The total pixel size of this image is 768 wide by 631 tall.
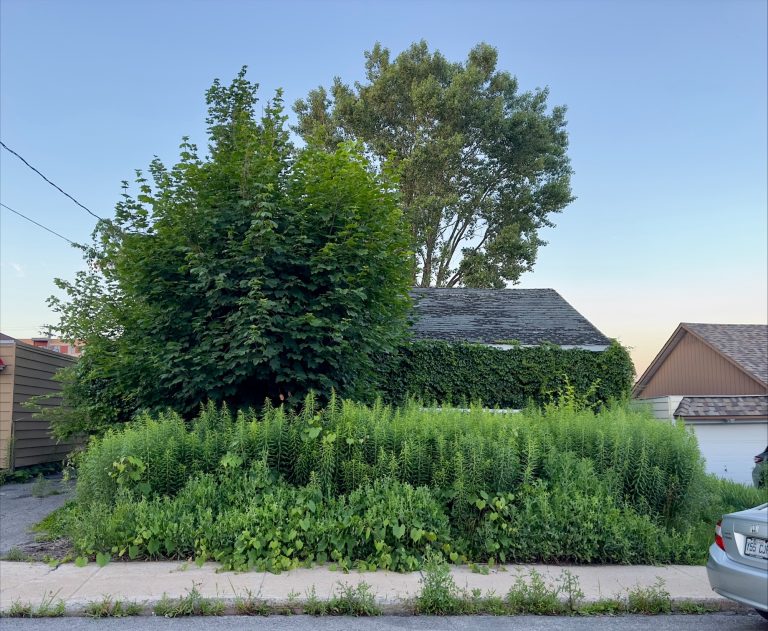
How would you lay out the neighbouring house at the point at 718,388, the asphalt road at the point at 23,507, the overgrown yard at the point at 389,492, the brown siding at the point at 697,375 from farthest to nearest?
the brown siding at the point at 697,375 → the neighbouring house at the point at 718,388 → the asphalt road at the point at 23,507 → the overgrown yard at the point at 389,492

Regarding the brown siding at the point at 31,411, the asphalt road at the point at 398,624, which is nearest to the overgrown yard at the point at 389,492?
the asphalt road at the point at 398,624

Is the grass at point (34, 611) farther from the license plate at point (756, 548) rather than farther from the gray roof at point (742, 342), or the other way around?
the gray roof at point (742, 342)

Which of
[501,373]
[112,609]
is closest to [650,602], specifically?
[112,609]

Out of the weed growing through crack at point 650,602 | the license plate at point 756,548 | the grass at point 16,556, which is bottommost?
the weed growing through crack at point 650,602

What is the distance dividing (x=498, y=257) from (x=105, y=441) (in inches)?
909

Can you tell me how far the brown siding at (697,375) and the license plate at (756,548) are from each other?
21.1 m

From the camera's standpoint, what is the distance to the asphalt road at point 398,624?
532cm

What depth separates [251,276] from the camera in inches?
367

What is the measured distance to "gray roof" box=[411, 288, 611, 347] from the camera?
619 inches

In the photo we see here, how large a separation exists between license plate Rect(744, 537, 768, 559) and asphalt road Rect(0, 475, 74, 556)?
806 centimetres

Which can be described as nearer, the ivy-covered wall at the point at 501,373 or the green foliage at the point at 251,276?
the green foliage at the point at 251,276

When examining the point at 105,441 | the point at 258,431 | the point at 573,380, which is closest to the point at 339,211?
the point at 258,431

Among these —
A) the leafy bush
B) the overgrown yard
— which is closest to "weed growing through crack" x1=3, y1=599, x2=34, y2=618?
the overgrown yard

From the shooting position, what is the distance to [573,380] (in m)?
14.9
